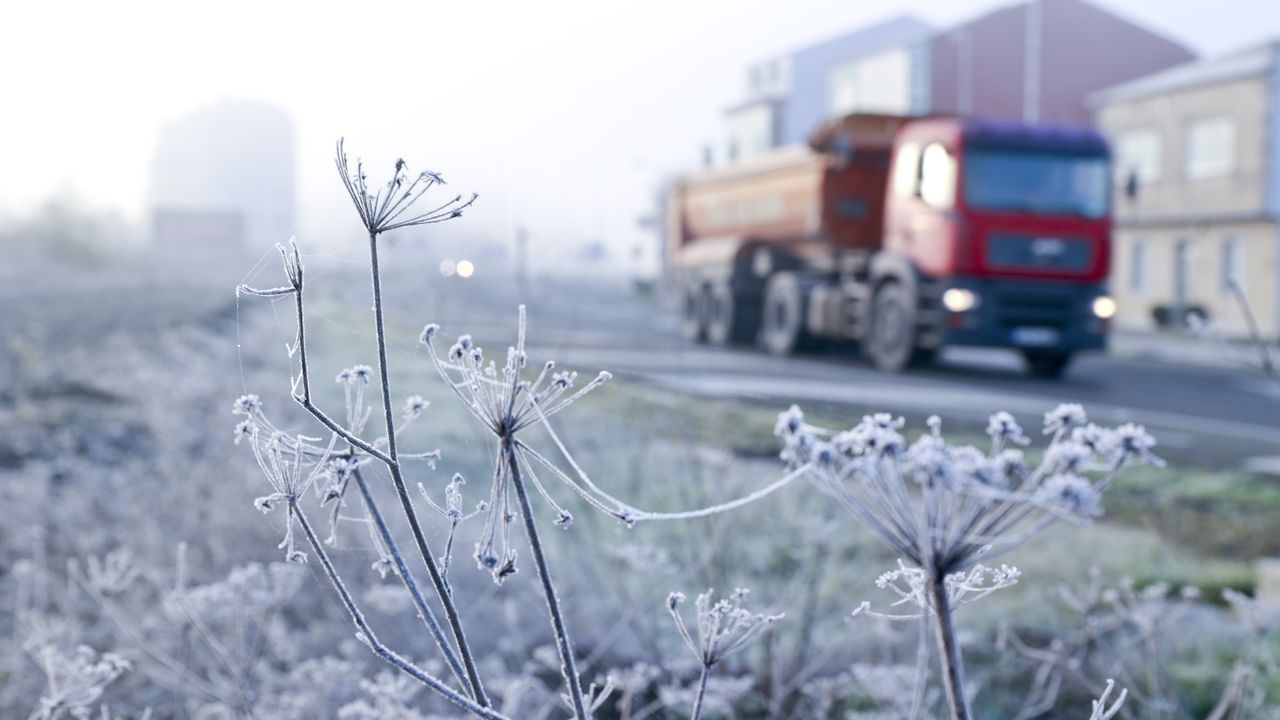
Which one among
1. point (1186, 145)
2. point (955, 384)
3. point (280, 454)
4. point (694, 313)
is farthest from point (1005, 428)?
point (1186, 145)

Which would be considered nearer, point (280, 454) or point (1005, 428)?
point (1005, 428)

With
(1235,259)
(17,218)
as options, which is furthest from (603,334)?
(17,218)

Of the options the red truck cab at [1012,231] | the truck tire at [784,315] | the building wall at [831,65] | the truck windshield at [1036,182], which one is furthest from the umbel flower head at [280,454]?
the building wall at [831,65]

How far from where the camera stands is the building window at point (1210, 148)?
31672 millimetres

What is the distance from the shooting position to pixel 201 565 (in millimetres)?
4973

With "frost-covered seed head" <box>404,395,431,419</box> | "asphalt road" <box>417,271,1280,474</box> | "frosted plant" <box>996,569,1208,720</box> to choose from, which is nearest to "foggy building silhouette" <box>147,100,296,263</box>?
"asphalt road" <box>417,271,1280,474</box>

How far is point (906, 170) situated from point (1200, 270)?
19.3 meters

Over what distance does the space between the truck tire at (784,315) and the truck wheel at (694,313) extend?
210cm

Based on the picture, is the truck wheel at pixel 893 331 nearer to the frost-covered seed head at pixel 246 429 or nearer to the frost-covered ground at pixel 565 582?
the frost-covered ground at pixel 565 582

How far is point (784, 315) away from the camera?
19.6 m

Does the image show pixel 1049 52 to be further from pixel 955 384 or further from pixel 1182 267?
pixel 955 384

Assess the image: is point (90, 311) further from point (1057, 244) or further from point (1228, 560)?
point (1228, 560)

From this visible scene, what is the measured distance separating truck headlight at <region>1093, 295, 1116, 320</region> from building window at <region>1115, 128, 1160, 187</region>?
19.2 meters

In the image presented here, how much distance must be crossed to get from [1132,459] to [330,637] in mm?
3948
